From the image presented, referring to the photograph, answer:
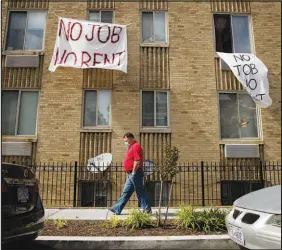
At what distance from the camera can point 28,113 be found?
10.9m

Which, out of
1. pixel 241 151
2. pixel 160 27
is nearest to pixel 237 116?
pixel 241 151

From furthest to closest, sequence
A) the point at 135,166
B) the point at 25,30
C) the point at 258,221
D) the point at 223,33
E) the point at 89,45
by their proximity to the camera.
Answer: the point at 223,33 → the point at 25,30 → the point at 89,45 → the point at 135,166 → the point at 258,221

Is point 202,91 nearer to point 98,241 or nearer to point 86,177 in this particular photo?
point 86,177

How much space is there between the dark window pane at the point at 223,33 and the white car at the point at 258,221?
791cm

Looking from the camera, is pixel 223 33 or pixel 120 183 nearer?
pixel 120 183

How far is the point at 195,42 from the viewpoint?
37.9ft

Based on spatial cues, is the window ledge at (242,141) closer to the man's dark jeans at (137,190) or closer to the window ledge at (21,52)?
the man's dark jeans at (137,190)

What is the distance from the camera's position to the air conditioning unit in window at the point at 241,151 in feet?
34.9

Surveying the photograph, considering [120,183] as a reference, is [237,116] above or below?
above

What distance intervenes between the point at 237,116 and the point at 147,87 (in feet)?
10.4

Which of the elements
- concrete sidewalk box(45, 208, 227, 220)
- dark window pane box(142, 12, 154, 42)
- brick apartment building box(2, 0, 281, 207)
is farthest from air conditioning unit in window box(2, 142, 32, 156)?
dark window pane box(142, 12, 154, 42)

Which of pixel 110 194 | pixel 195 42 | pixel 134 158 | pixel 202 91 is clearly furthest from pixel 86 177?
pixel 195 42

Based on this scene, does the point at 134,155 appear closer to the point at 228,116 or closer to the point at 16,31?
the point at 228,116

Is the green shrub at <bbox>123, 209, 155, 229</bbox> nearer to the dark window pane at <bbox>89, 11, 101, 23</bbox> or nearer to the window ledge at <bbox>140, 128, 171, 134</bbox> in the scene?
the window ledge at <bbox>140, 128, 171, 134</bbox>
